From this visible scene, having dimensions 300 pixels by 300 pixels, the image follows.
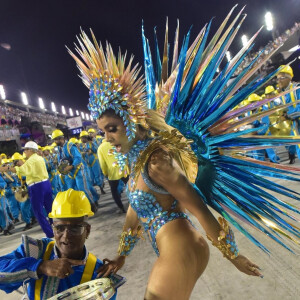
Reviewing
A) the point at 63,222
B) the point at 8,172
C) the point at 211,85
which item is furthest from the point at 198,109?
the point at 8,172

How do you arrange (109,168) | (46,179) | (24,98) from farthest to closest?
1. (24,98)
2. (109,168)
3. (46,179)

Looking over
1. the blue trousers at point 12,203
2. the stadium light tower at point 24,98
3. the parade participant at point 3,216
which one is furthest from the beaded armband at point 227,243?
the stadium light tower at point 24,98

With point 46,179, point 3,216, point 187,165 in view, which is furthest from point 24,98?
point 187,165

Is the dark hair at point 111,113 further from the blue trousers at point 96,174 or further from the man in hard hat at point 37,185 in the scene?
the blue trousers at point 96,174

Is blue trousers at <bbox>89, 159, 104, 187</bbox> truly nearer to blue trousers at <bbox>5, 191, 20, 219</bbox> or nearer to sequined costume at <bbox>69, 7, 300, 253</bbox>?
blue trousers at <bbox>5, 191, 20, 219</bbox>

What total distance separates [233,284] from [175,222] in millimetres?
1370

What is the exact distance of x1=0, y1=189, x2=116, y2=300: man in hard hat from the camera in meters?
1.44

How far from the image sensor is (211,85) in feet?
4.92

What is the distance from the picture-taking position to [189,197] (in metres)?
1.32

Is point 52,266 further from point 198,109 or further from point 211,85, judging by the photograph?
point 211,85

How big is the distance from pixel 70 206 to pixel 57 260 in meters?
0.32

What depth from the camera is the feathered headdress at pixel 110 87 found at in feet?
5.05

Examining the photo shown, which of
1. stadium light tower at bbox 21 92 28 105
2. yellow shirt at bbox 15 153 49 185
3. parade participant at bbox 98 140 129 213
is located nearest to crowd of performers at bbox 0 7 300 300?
yellow shirt at bbox 15 153 49 185

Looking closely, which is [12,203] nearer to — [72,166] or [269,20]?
[72,166]
